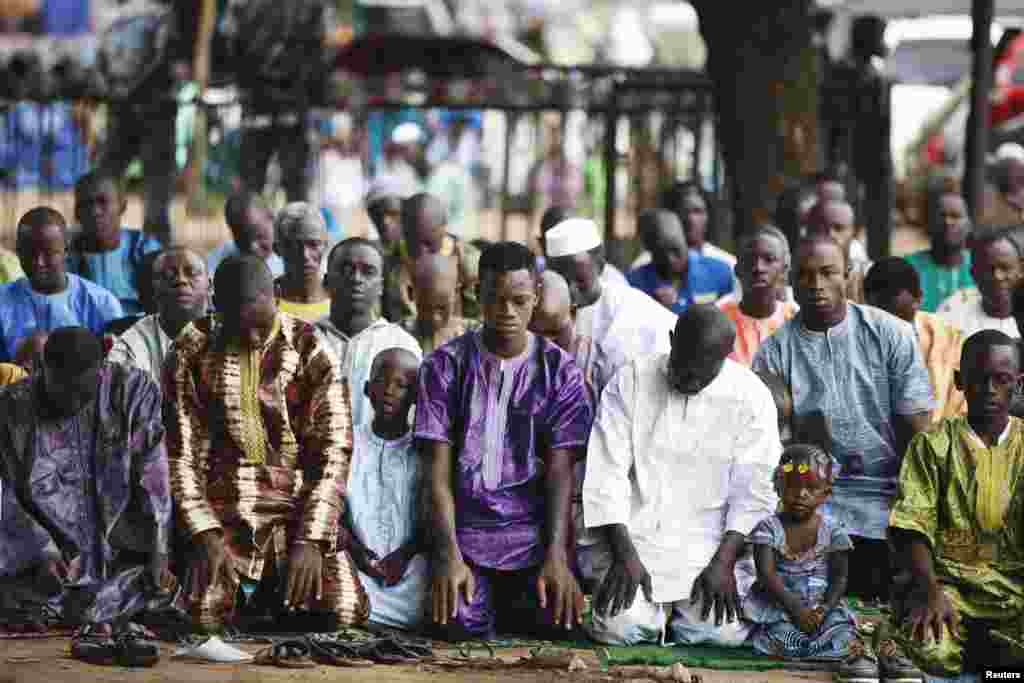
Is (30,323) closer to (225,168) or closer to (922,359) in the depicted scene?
(922,359)

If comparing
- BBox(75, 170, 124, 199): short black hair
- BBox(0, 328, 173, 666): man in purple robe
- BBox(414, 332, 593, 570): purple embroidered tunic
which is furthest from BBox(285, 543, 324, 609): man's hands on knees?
BBox(75, 170, 124, 199): short black hair

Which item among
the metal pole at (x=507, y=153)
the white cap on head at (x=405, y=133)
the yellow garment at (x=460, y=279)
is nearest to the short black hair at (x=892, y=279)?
the yellow garment at (x=460, y=279)

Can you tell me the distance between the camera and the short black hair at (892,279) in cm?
1016

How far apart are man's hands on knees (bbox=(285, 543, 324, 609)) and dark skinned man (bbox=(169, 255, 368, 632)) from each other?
18 millimetres

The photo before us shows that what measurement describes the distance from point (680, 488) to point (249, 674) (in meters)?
1.88

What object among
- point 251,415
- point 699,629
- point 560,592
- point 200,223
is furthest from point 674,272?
point 200,223

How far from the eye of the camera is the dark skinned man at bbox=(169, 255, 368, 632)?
336 inches

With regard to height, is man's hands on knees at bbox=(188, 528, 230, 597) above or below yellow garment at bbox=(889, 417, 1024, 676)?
below

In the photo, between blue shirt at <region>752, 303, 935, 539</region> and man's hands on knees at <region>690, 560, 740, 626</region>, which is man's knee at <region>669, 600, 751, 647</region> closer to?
man's hands on knees at <region>690, 560, 740, 626</region>

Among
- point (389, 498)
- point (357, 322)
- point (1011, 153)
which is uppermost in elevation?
point (1011, 153)

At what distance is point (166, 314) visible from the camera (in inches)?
369

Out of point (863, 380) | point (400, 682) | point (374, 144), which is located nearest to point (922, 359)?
point (863, 380)

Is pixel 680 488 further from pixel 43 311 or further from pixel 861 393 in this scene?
pixel 43 311

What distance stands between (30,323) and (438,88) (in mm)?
6069
